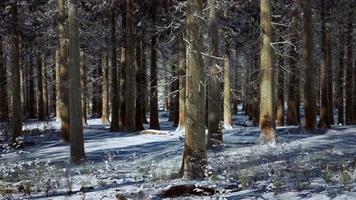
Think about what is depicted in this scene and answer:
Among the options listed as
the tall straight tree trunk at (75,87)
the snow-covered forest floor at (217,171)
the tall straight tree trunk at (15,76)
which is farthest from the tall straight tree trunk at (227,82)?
the tall straight tree trunk at (75,87)

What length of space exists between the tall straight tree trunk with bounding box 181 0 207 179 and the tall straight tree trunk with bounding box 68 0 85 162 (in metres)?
5.37

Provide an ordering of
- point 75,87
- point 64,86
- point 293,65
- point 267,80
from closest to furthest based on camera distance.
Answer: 1. point 75,87
2. point 267,80
3. point 64,86
4. point 293,65

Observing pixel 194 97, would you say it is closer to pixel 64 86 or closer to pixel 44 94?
pixel 64 86

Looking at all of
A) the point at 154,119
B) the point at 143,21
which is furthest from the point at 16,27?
the point at 154,119

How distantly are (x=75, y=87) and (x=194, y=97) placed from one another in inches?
222

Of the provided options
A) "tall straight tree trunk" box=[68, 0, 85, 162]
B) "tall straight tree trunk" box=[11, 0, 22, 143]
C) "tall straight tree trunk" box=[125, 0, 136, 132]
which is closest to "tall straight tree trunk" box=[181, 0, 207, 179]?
"tall straight tree trunk" box=[68, 0, 85, 162]

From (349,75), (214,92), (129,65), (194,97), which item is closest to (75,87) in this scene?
(214,92)

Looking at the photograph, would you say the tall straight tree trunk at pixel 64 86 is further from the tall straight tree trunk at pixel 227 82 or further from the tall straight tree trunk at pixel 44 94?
the tall straight tree trunk at pixel 44 94

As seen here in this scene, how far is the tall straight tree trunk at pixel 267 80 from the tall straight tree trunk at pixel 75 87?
591cm

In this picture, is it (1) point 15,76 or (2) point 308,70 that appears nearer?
(2) point 308,70

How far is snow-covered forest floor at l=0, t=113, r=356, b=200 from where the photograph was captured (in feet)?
27.0

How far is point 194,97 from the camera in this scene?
982 centimetres

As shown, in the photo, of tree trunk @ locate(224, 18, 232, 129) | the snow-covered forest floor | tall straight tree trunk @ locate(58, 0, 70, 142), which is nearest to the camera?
the snow-covered forest floor

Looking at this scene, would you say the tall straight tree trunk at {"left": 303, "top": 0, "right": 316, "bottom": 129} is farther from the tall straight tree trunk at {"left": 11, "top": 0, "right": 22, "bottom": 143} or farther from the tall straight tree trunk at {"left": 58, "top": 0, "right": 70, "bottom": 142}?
the tall straight tree trunk at {"left": 11, "top": 0, "right": 22, "bottom": 143}
